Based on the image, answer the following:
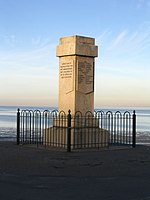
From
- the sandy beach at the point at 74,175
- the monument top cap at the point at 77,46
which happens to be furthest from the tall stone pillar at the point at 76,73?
the sandy beach at the point at 74,175

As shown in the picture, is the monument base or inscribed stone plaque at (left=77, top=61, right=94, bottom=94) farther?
inscribed stone plaque at (left=77, top=61, right=94, bottom=94)

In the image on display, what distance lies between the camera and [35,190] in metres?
8.74

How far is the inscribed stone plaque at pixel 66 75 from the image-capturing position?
1772 centimetres

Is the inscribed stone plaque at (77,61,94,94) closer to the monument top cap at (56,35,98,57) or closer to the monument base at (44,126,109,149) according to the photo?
the monument top cap at (56,35,98,57)

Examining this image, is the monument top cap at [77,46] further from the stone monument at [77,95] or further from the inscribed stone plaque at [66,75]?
the inscribed stone plaque at [66,75]

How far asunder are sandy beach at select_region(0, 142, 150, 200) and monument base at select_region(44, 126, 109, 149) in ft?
3.61

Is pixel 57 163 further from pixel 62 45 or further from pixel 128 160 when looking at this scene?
pixel 62 45

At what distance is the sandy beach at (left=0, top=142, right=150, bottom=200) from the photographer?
8.42 metres

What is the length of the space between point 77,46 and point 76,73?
116 centimetres

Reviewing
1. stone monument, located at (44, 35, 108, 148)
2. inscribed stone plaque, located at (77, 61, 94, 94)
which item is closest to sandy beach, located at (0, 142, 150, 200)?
stone monument, located at (44, 35, 108, 148)

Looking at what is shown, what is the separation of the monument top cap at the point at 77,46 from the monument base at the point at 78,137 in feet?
10.7

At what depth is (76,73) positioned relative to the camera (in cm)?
1753

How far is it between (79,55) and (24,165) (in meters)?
6.76

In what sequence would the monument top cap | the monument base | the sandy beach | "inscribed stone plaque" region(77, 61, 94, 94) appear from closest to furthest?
1. the sandy beach
2. the monument base
3. the monument top cap
4. "inscribed stone plaque" region(77, 61, 94, 94)
